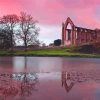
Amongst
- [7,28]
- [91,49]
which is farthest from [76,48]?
[7,28]

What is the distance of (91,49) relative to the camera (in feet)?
334

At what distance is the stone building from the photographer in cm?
12606

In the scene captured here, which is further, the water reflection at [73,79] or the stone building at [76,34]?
Answer: the stone building at [76,34]

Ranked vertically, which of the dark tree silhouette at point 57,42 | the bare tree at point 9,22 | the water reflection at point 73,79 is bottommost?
the water reflection at point 73,79

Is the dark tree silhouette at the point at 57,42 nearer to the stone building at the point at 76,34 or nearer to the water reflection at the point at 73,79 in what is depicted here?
the stone building at the point at 76,34

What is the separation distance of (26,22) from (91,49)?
70.2ft

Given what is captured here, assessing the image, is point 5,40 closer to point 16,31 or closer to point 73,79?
point 16,31

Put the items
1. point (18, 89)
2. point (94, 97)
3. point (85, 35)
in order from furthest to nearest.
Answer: point (85, 35), point (18, 89), point (94, 97)

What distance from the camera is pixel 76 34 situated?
127562mm

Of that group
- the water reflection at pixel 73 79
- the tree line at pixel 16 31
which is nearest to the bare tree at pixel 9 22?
the tree line at pixel 16 31

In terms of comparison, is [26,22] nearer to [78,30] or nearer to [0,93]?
[78,30]

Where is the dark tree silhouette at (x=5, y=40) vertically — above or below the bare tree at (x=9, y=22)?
below

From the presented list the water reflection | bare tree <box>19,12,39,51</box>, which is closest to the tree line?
bare tree <box>19,12,39,51</box>

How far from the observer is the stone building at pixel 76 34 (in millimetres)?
126062
